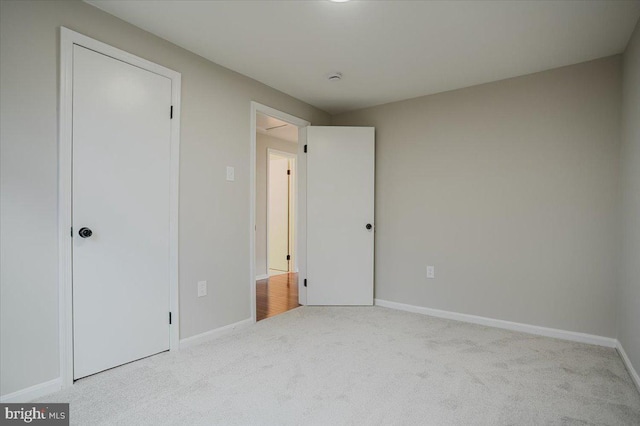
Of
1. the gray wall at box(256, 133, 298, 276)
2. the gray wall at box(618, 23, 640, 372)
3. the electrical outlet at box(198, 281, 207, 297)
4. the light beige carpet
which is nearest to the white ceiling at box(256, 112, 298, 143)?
the gray wall at box(256, 133, 298, 276)

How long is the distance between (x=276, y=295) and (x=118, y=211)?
8.12 feet

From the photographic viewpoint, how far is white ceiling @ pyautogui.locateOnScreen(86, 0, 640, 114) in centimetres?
204

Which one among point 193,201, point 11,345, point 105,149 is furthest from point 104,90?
point 11,345

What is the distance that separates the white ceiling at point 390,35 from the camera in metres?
2.04

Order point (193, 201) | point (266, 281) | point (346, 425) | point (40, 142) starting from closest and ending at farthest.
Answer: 1. point (346, 425)
2. point (40, 142)
3. point (193, 201)
4. point (266, 281)

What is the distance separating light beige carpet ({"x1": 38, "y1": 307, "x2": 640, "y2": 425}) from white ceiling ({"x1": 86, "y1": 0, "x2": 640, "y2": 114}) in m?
2.32

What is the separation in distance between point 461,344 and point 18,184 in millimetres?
3165

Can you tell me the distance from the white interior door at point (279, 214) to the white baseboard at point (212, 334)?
290 centimetres

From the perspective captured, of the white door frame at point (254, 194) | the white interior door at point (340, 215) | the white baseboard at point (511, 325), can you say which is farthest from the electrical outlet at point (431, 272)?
the white door frame at point (254, 194)

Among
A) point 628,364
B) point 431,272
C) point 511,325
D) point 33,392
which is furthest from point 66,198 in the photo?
point 628,364

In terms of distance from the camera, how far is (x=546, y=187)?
2.89m

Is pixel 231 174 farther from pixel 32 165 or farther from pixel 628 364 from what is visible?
pixel 628 364

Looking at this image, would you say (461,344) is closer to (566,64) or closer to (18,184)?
(566,64)

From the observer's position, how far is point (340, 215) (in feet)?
12.6
